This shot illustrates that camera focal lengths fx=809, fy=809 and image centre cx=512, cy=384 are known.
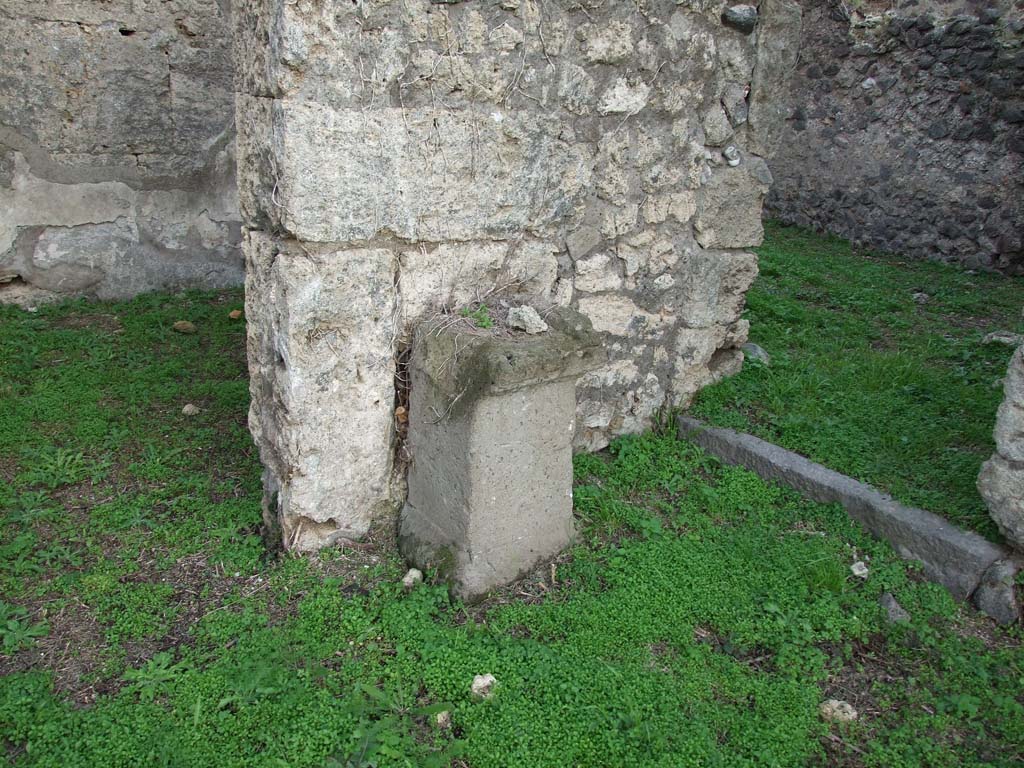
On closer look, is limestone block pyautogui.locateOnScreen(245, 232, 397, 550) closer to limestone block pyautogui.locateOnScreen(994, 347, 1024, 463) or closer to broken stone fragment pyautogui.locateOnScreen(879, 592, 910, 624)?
broken stone fragment pyautogui.locateOnScreen(879, 592, 910, 624)

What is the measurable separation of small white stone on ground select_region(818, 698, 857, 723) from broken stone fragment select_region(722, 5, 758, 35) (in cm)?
269

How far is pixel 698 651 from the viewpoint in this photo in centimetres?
259

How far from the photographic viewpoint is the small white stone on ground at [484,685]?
2.37 metres

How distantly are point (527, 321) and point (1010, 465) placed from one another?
5.55 ft

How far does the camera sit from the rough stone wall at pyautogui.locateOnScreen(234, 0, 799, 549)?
2.58 metres

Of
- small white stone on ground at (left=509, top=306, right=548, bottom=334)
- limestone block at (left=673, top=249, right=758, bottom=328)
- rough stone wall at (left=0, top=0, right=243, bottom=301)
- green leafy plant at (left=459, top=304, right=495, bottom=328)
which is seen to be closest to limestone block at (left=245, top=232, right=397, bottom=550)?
green leafy plant at (left=459, top=304, right=495, bottom=328)

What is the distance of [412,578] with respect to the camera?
2.84m

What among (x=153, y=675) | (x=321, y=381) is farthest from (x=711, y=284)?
(x=153, y=675)

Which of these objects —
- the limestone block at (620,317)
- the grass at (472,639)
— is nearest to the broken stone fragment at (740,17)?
the limestone block at (620,317)

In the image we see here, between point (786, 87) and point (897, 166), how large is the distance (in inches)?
185

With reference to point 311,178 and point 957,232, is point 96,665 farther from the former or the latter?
point 957,232

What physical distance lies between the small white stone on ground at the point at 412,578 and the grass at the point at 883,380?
5.46 ft

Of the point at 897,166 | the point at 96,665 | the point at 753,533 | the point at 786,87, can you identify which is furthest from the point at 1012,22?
the point at 96,665

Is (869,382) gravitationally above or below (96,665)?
above
